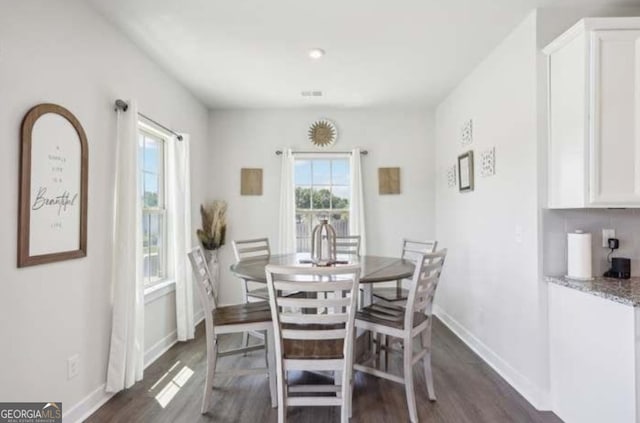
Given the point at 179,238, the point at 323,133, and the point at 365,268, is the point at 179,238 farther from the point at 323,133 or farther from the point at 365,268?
the point at 323,133

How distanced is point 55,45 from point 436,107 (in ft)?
13.1

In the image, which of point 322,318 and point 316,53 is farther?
point 316,53

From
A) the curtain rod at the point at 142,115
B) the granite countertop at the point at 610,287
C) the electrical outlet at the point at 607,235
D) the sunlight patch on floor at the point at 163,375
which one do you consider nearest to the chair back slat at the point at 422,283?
the granite countertop at the point at 610,287

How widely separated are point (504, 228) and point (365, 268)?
1173 millimetres

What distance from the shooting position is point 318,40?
2.77m

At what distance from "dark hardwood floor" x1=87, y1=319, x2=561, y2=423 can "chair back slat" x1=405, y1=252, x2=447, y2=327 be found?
0.66 meters

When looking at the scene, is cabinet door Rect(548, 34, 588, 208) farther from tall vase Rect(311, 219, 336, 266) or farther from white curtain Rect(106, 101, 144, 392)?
white curtain Rect(106, 101, 144, 392)

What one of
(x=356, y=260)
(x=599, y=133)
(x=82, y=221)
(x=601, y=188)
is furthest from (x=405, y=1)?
(x=82, y=221)

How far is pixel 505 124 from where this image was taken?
9.13 feet

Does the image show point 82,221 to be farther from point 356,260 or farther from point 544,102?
point 544,102

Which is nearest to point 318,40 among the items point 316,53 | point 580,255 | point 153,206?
point 316,53

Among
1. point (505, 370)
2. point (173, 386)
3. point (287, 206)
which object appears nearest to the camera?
point (173, 386)

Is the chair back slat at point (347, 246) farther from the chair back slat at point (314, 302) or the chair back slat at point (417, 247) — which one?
the chair back slat at point (314, 302)

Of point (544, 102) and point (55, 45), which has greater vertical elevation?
point (55, 45)
